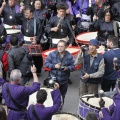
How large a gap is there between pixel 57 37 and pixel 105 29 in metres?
1.20

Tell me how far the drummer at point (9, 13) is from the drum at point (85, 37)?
179 centimetres

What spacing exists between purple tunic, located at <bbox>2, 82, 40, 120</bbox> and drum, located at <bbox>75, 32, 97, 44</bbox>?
4.03 metres

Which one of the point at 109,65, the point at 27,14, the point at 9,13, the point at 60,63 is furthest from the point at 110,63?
the point at 9,13

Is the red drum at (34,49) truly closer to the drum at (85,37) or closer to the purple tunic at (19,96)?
the drum at (85,37)

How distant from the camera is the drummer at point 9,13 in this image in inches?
462

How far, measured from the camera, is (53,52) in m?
8.52

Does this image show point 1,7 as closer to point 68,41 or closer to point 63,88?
point 68,41

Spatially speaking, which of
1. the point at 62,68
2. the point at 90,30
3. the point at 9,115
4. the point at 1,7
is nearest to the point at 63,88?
the point at 62,68

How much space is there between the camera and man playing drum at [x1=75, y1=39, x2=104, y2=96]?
8.38 metres

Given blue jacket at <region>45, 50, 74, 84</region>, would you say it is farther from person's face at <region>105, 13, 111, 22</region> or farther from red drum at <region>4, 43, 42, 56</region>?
person's face at <region>105, 13, 111, 22</region>

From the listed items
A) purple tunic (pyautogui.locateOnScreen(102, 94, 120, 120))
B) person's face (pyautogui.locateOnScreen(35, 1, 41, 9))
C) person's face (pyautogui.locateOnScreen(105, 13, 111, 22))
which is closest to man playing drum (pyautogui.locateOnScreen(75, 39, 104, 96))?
purple tunic (pyautogui.locateOnScreen(102, 94, 120, 120))

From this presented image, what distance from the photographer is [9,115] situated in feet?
23.3

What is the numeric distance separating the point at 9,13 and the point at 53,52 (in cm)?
369

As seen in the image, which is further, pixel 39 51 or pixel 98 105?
pixel 39 51
